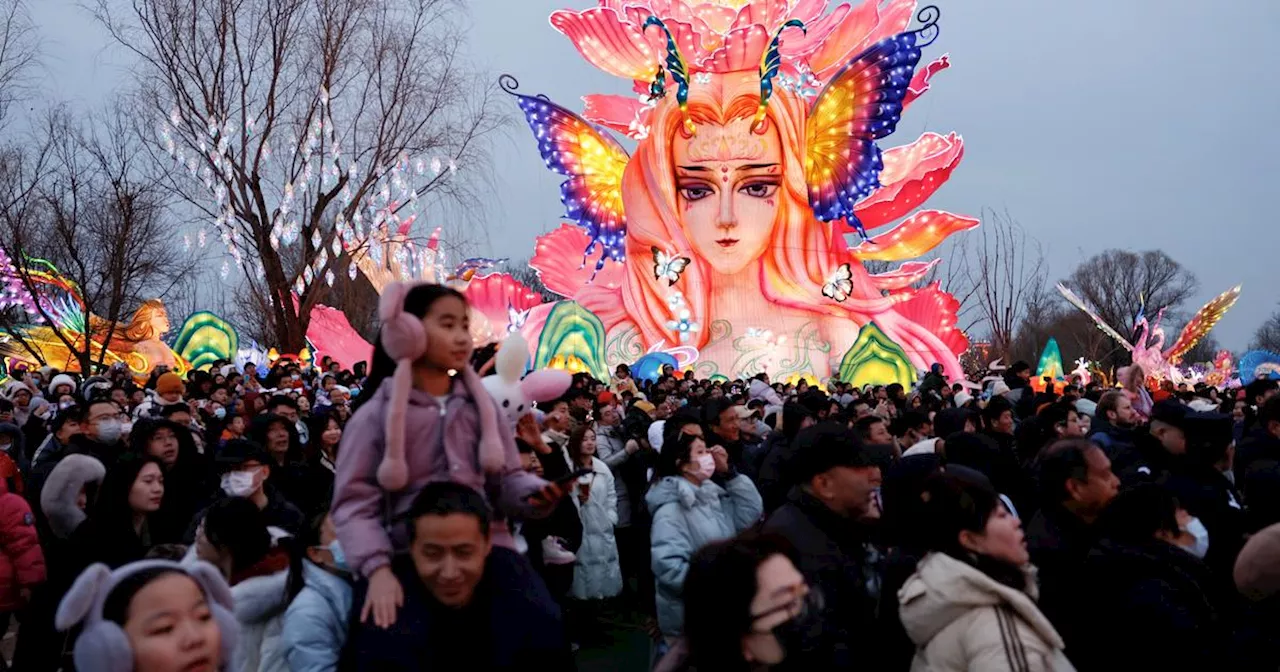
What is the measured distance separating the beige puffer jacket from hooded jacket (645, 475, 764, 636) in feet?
5.61

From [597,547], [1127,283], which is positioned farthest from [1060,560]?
[1127,283]

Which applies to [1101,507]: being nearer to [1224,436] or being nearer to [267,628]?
[1224,436]

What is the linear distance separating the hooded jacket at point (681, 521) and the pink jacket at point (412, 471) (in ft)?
5.67

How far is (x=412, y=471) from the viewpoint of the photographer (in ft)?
9.09

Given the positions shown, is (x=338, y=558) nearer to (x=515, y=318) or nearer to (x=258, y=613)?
(x=258, y=613)

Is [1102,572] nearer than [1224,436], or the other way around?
[1102,572]

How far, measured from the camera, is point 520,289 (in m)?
25.1

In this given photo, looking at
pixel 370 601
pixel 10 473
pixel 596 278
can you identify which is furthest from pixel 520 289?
pixel 370 601

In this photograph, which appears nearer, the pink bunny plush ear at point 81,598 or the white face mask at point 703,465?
the pink bunny plush ear at point 81,598

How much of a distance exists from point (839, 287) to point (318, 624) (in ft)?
68.7

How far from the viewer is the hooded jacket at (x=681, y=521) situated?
476 centimetres

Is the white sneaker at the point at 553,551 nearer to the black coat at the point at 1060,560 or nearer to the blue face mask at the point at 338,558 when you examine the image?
the blue face mask at the point at 338,558

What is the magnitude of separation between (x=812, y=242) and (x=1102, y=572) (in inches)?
822

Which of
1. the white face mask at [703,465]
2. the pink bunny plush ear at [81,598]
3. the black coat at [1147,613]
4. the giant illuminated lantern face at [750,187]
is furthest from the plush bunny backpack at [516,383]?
the giant illuminated lantern face at [750,187]
